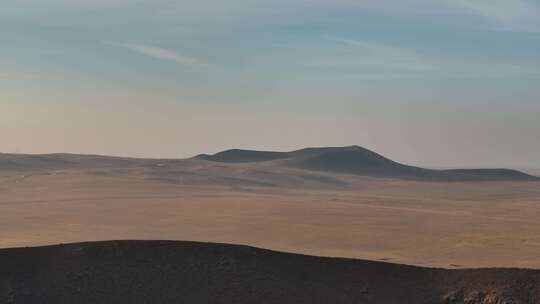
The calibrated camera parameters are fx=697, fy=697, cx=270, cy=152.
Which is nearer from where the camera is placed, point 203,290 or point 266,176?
point 203,290

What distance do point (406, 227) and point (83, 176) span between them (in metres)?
50.4

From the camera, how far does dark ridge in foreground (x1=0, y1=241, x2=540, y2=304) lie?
1712cm

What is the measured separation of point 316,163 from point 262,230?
89.0m

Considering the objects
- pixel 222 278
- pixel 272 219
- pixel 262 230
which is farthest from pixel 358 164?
pixel 222 278

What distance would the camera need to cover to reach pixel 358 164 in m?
127

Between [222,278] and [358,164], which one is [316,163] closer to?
[358,164]

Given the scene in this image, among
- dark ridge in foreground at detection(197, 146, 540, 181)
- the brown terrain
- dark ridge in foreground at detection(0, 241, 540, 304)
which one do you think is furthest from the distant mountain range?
dark ridge in foreground at detection(0, 241, 540, 304)

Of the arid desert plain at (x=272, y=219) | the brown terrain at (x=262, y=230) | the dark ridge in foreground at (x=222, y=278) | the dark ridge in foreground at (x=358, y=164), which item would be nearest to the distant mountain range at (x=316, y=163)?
the dark ridge in foreground at (x=358, y=164)

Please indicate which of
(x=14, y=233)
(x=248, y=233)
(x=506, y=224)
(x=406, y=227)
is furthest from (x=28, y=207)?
(x=506, y=224)

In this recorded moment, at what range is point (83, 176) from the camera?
8094cm

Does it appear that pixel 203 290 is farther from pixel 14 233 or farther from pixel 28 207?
pixel 28 207

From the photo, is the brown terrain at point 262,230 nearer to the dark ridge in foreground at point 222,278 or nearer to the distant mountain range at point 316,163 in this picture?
the dark ridge in foreground at point 222,278

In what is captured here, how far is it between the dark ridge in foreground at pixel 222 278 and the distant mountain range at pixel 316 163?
81000 millimetres

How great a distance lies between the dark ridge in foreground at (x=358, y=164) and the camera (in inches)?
4601
